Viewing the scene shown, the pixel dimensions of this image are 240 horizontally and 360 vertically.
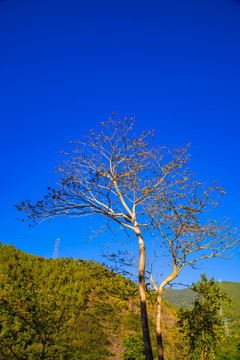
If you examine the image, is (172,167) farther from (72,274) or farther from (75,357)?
(72,274)

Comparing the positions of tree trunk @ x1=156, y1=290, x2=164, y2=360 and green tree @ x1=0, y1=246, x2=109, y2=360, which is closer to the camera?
tree trunk @ x1=156, y1=290, x2=164, y2=360

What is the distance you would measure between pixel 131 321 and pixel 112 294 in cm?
4545

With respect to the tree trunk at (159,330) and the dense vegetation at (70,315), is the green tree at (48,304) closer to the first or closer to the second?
the dense vegetation at (70,315)

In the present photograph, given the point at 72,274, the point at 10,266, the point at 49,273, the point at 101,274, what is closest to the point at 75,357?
the point at 101,274

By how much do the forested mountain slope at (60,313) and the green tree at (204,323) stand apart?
4.87m

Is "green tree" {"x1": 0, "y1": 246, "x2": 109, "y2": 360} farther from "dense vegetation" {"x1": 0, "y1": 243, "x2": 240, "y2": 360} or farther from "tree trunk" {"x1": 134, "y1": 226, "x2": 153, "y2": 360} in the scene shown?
"tree trunk" {"x1": 134, "y1": 226, "x2": 153, "y2": 360}

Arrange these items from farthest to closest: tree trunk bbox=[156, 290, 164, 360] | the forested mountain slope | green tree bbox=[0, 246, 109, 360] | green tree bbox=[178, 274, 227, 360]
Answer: green tree bbox=[178, 274, 227, 360], green tree bbox=[0, 246, 109, 360], the forested mountain slope, tree trunk bbox=[156, 290, 164, 360]

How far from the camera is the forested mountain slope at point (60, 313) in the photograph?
1082cm

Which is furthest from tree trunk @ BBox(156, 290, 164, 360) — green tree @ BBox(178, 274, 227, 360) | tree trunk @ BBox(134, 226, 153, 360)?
green tree @ BBox(178, 274, 227, 360)

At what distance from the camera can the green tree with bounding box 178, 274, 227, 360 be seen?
12.9 m

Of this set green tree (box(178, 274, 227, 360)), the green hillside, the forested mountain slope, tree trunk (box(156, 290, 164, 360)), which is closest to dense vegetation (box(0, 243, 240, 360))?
the forested mountain slope

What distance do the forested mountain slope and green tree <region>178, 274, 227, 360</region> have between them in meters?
4.87

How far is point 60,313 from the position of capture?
509 inches

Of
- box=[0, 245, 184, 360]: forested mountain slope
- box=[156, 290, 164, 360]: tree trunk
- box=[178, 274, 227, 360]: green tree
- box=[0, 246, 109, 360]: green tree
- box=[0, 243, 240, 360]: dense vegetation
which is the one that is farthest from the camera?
box=[178, 274, 227, 360]: green tree
